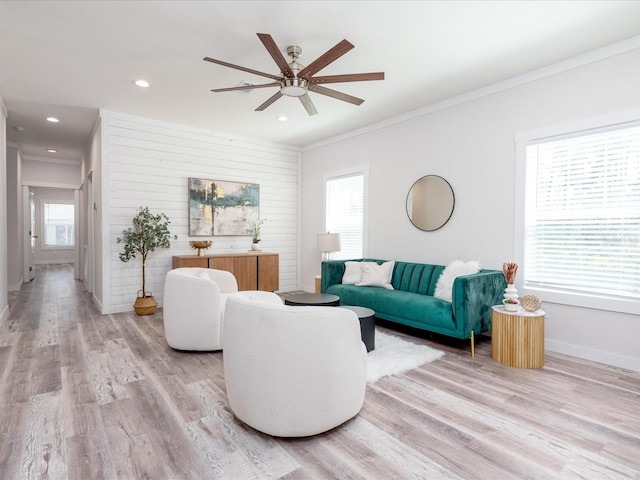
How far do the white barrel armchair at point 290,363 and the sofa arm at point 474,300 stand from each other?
175 centimetres

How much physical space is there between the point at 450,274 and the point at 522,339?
1048 mm

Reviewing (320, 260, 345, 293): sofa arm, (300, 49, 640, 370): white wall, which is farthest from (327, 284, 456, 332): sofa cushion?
(300, 49, 640, 370): white wall

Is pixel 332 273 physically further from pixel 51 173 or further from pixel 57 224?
pixel 57 224

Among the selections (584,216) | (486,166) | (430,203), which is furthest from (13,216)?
(584,216)

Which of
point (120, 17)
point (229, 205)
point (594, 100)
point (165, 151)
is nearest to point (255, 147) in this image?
point (229, 205)

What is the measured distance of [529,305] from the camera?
10.5ft

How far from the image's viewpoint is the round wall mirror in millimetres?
4453

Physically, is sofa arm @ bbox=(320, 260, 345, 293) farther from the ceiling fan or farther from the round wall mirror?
the ceiling fan

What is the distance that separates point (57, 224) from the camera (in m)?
12.1

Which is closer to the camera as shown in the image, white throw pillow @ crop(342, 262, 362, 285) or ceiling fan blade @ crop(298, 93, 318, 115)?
ceiling fan blade @ crop(298, 93, 318, 115)

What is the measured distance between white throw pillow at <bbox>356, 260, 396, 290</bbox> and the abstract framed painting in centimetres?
254

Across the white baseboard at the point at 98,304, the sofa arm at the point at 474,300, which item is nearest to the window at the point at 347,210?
the sofa arm at the point at 474,300

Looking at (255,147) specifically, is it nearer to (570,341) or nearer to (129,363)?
(129,363)

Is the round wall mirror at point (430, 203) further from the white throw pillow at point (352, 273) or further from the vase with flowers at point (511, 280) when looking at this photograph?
the vase with flowers at point (511, 280)
